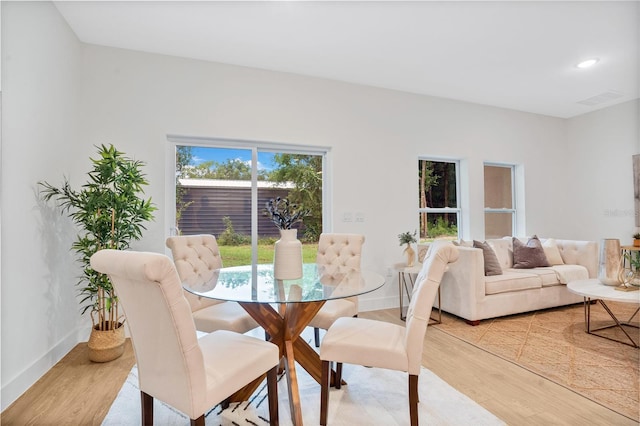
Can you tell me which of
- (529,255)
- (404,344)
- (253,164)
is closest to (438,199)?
(529,255)

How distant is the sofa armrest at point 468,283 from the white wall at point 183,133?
81cm

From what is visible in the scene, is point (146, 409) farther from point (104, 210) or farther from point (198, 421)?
point (104, 210)

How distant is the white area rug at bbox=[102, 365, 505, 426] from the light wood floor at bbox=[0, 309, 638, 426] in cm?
10

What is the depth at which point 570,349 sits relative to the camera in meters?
2.65

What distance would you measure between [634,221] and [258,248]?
528cm

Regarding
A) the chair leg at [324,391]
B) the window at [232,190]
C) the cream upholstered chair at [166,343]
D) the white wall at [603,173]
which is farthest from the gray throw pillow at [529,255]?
the cream upholstered chair at [166,343]

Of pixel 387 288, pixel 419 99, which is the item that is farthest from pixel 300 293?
pixel 419 99

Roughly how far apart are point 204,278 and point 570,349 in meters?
3.02

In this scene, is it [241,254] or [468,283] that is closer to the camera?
[468,283]

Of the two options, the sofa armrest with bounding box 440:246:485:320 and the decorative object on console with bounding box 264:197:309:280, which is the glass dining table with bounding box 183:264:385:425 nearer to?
the decorative object on console with bounding box 264:197:309:280

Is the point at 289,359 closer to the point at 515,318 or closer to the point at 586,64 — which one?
the point at 515,318

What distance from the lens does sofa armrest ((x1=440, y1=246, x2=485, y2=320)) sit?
3.26 meters

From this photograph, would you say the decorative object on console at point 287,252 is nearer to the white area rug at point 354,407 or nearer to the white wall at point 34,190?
the white area rug at point 354,407

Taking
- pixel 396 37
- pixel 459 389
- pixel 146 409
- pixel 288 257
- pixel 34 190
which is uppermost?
pixel 396 37
